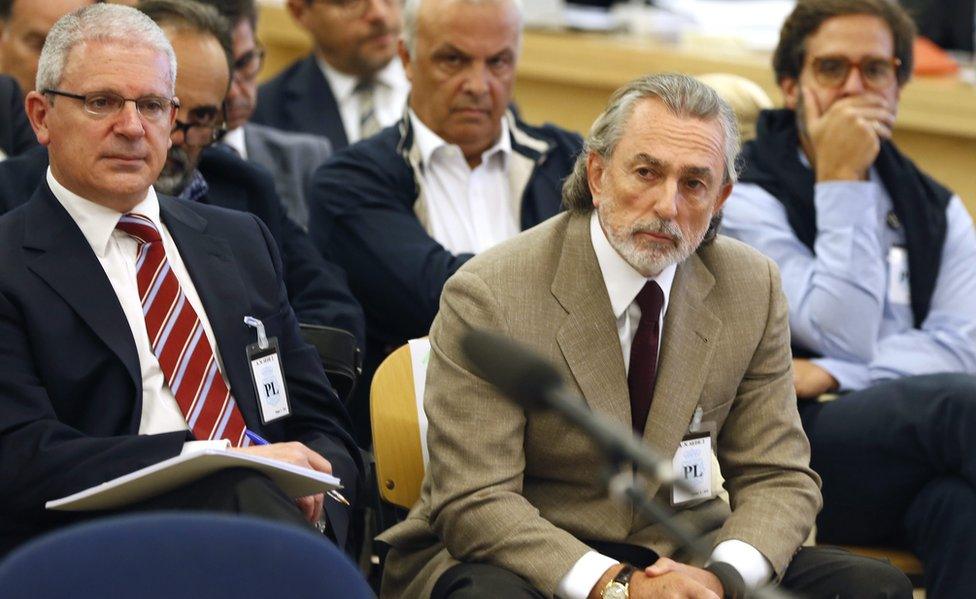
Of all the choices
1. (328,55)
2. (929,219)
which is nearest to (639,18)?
(328,55)

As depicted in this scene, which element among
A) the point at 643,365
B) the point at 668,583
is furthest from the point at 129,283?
the point at 668,583

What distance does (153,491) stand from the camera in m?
2.40

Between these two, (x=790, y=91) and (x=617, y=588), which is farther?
(x=790, y=91)

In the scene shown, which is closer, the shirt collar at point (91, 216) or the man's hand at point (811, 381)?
the shirt collar at point (91, 216)

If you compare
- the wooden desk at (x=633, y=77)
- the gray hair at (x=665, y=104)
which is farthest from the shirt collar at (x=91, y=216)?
the wooden desk at (x=633, y=77)

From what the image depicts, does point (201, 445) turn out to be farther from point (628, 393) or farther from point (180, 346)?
point (628, 393)

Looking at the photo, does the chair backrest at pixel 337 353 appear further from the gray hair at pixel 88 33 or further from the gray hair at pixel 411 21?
the gray hair at pixel 411 21

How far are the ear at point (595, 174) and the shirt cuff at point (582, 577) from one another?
2.32 ft

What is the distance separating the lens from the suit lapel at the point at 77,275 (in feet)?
8.51

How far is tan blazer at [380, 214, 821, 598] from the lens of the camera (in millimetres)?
2637

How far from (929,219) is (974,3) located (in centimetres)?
324

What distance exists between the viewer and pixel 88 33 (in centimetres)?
275

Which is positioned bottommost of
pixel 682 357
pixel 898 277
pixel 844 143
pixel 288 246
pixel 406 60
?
pixel 898 277

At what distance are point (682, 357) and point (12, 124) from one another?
78.5 inches
